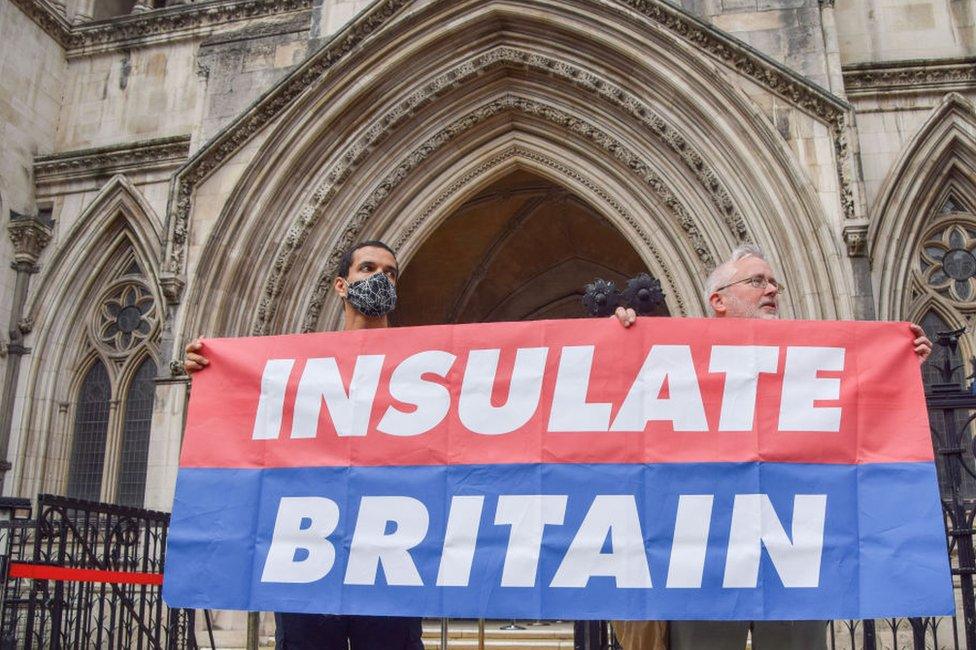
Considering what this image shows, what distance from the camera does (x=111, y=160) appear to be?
14.1 m

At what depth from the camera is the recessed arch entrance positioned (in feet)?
50.7

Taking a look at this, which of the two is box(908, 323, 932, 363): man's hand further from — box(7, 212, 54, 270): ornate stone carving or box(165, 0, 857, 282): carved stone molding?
box(7, 212, 54, 270): ornate stone carving

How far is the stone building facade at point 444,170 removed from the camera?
1035 cm

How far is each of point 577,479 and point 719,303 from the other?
106cm

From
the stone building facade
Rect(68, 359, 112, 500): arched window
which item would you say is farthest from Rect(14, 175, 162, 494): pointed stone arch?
Rect(68, 359, 112, 500): arched window

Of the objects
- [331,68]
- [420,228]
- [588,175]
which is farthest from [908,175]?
[331,68]

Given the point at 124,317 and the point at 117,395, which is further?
the point at 124,317

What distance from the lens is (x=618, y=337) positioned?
4.23 m

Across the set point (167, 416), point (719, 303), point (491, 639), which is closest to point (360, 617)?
point (719, 303)

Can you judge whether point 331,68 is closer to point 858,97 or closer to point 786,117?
point 786,117

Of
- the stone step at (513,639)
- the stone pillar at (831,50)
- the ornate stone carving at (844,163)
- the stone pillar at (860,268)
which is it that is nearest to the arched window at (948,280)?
the stone pillar at (860,268)

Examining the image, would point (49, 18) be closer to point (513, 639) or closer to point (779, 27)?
point (779, 27)

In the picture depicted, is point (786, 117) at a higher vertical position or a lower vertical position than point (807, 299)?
higher

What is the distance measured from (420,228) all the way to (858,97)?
5.80 m
